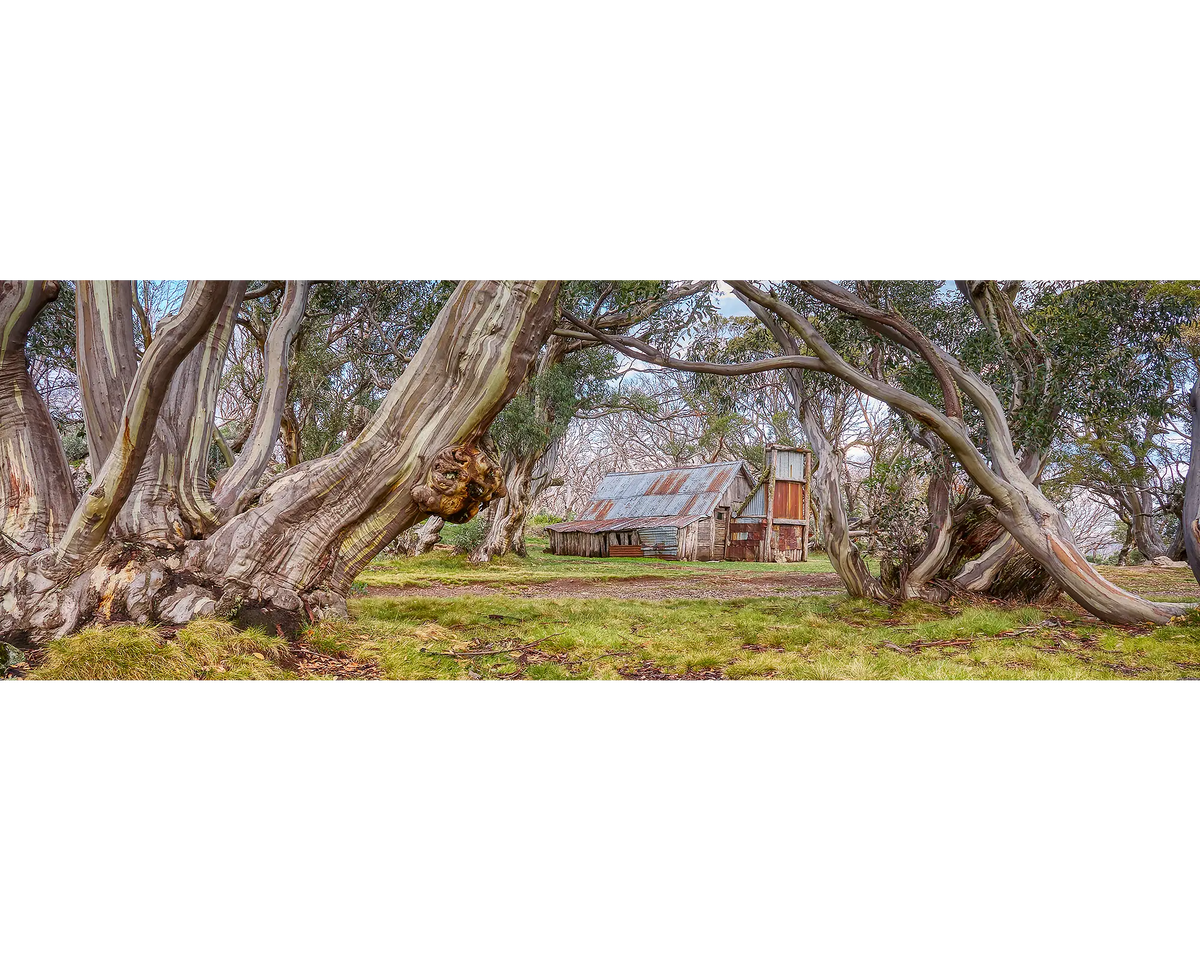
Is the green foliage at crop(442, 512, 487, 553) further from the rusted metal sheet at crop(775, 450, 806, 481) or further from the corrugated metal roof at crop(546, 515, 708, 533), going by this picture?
the rusted metal sheet at crop(775, 450, 806, 481)

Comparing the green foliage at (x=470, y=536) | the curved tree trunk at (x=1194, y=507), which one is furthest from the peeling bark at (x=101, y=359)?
the curved tree trunk at (x=1194, y=507)

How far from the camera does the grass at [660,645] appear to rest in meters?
3.80

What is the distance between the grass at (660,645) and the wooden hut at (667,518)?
703 cm

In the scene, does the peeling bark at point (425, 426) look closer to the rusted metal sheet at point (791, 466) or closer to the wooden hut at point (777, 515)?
the wooden hut at point (777, 515)

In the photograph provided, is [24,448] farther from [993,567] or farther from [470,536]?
[993,567]

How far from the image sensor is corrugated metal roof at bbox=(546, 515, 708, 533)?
13.7 metres

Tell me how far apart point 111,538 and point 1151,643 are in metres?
7.17

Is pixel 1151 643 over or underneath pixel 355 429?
underneath

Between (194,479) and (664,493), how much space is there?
36.8 feet

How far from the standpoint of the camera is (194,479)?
4922 mm
